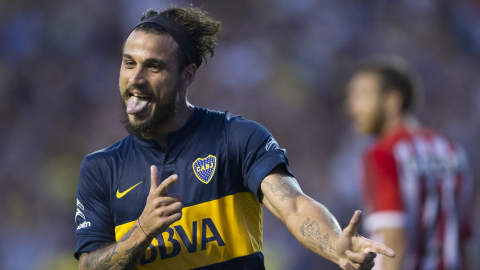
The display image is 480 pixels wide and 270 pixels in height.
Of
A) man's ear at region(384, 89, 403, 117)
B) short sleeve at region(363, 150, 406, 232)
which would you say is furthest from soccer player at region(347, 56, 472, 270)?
man's ear at region(384, 89, 403, 117)

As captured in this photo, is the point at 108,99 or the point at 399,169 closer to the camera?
the point at 399,169

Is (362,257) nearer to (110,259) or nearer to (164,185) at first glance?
(164,185)

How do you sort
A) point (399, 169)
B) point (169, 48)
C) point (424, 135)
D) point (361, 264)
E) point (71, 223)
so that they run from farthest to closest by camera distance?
point (71, 223), point (424, 135), point (399, 169), point (169, 48), point (361, 264)

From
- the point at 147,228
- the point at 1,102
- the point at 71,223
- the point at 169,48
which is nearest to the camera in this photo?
the point at 147,228

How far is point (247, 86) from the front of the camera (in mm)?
9555

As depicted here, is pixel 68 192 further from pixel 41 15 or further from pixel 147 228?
pixel 147 228

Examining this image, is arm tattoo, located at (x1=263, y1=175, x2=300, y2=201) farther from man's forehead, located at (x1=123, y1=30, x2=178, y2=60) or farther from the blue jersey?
man's forehead, located at (x1=123, y1=30, x2=178, y2=60)

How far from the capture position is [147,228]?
2.32 meters

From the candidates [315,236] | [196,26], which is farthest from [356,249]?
[196,26]

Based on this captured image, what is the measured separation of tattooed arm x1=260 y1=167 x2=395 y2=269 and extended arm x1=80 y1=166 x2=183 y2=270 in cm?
50

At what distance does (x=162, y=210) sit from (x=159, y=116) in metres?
0.72

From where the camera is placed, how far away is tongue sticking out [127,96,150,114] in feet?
9.00

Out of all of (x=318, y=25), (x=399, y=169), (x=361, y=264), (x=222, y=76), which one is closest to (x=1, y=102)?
(x=222, y=76)

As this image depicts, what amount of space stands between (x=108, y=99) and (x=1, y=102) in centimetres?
196
